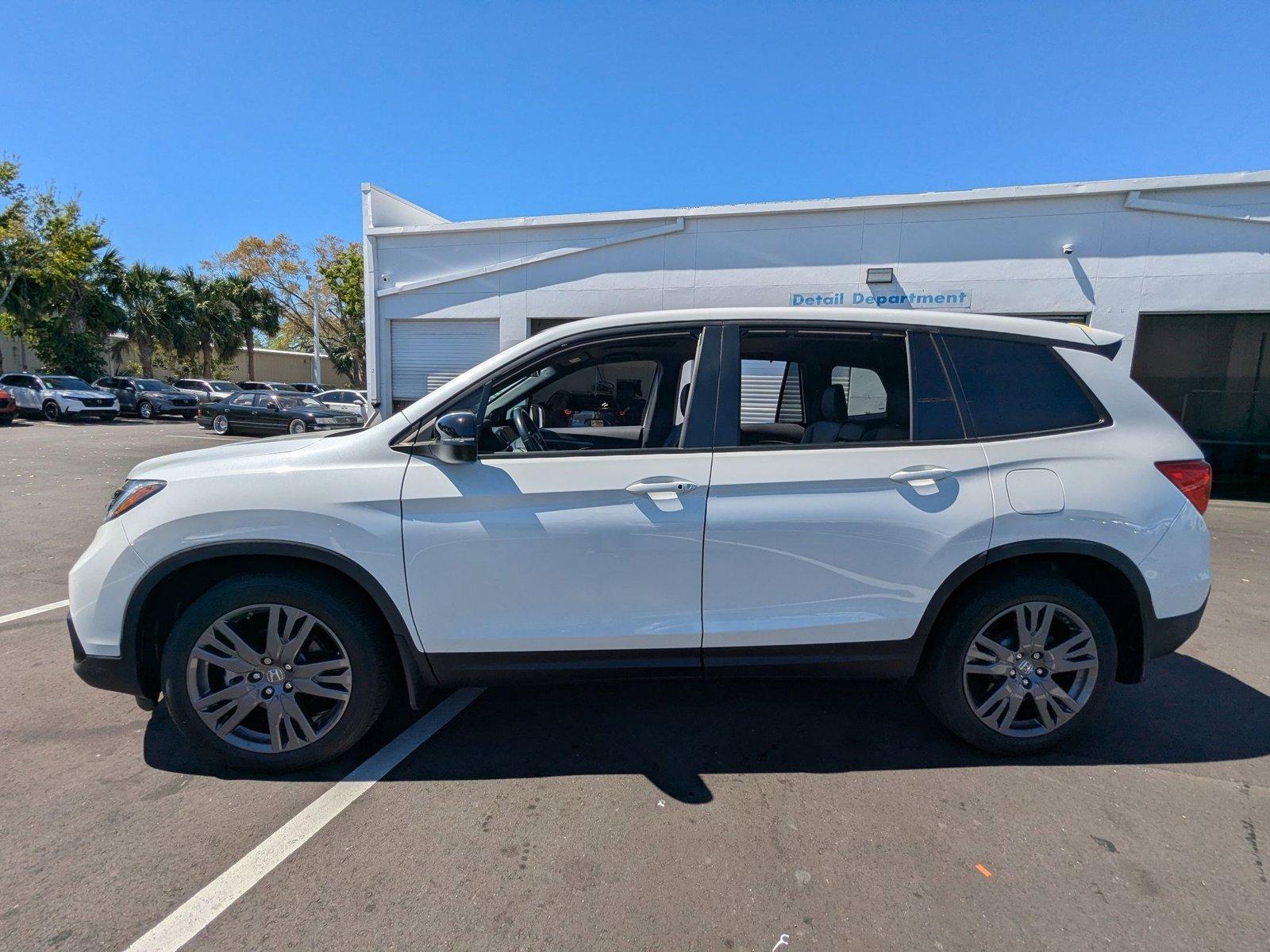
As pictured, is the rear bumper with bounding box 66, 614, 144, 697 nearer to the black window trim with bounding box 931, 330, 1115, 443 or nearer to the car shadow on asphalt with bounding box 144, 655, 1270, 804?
the car shadow on asphalt with bounding box 144, 655, 1270, 804

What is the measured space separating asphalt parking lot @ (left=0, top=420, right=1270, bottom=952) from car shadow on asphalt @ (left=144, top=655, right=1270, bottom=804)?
2cm

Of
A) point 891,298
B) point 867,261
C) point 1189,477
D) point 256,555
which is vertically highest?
point 867,261

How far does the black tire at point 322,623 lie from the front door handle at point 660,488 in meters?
1.21

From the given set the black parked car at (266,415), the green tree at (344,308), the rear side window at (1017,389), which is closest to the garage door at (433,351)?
the black parked car at (266,415)

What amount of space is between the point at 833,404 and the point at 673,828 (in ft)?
6.45

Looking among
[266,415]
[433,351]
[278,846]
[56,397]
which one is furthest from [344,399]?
[278,846]

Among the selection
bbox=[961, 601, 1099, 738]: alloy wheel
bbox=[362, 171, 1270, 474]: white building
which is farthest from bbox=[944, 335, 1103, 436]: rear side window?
bbox=[362, 171, 1270, 474]: white building

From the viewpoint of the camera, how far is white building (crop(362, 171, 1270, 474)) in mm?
10539

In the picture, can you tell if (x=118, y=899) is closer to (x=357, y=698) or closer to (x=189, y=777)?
(x=189, y=777)

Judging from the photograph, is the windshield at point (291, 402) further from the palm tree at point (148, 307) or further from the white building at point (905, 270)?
the palm tree at point (148, 307)

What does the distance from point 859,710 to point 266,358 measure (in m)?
54.6

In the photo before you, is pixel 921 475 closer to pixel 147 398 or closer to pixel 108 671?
pixel 108 671

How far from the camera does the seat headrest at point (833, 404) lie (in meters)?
3.05

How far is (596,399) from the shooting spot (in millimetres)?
3547
